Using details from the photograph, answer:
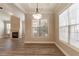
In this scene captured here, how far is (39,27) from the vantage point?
926cm

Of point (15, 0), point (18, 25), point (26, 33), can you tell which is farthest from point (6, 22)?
point (15, 0)

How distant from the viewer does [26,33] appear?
914cm

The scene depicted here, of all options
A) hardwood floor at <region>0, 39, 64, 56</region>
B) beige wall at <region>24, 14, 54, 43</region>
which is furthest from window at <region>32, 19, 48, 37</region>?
hardwood floor at <region>0, 39, 64, 56</region>

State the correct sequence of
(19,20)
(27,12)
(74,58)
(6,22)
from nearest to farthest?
(74,58), (27,12), (19,20), (6,22)

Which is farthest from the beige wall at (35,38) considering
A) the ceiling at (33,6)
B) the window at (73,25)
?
the window at (73,25)

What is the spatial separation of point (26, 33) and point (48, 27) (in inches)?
70.1

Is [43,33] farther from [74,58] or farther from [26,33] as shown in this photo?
[74,58]

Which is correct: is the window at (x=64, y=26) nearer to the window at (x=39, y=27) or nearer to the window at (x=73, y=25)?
the window at (x=73, y=25)

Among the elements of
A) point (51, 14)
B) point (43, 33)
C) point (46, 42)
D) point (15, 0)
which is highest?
point (51, 14)

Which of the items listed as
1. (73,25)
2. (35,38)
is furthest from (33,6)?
(73,25)

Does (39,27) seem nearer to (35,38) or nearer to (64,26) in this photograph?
(35,38)

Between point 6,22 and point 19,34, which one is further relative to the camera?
point 6,22

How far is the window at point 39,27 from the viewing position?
361 inches

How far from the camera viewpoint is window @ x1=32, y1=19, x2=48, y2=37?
917 centimetres
